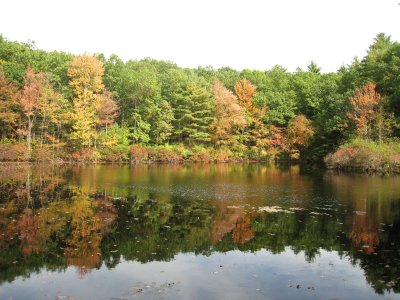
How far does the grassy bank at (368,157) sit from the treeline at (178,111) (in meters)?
1.07

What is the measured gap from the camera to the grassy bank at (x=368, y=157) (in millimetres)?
35094

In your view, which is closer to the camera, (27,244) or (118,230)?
(27,244)

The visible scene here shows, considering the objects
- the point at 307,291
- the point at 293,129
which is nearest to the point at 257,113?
the point at 293,129

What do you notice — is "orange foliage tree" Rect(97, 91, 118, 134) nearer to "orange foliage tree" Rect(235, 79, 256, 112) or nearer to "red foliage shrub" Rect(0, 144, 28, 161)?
"red foliage shrub" Rect(0, 144, 28, 161)

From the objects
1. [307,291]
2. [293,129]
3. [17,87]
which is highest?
[17,87]

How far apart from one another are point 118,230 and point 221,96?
42282mm

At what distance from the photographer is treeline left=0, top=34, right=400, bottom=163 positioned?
142 ft

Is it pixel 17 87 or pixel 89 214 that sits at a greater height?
pixel 17 87

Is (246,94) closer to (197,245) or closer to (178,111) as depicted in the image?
(178,111)

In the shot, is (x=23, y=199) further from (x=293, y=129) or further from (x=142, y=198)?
(x=293, y=129)

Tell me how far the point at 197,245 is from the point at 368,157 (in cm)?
2834

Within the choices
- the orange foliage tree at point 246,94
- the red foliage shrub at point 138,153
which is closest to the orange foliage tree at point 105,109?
the red foliage shrub at point 138,153

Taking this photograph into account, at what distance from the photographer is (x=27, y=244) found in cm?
1134

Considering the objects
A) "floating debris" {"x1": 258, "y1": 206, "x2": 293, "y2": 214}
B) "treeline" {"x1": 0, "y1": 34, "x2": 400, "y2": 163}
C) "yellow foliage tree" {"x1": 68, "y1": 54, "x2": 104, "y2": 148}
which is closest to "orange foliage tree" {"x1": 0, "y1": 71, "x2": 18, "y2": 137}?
"treeline" {"x1": 0, "y1": 34, "x2": 400, "y2": 163}
